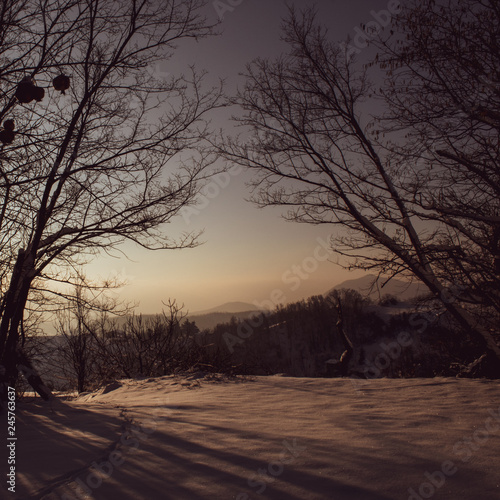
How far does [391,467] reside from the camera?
2115mm

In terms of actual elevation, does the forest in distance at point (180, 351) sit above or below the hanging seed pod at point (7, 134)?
below

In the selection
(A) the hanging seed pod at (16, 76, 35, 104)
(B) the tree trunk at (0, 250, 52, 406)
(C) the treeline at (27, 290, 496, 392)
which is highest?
(A) the hanging seed pod at (16, 76, 35, 104)

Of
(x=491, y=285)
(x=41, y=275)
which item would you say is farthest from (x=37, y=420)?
(x=491, y=285)

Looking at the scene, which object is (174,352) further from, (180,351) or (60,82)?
(60,82)

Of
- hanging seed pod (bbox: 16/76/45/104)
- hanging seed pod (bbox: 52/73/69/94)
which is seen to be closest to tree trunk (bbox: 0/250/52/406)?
hanging seed pod (bbox: 52/73/69/94)

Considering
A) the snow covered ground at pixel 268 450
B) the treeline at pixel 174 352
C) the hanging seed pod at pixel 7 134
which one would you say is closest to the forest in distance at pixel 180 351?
the treeline at pixel 174 352

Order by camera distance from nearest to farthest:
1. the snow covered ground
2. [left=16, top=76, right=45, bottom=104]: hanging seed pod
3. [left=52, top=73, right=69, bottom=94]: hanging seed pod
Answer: the snow covered ground, [left=16, top=76, right=45, bottom=104]: hanging seed pod, [left=52, top=73, right=69, bottom=94]: hanging seed pod

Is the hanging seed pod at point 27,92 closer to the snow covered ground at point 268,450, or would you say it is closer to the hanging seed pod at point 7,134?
the hanging seed pod at point 7,134

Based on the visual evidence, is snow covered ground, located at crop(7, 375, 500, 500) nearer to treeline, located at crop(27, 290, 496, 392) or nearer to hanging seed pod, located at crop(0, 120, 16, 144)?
treeline, located at crop(27, 290, 496, 392)

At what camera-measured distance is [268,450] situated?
96.2 inches

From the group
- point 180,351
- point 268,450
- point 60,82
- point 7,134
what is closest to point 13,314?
point 7,134

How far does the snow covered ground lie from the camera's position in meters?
1.90

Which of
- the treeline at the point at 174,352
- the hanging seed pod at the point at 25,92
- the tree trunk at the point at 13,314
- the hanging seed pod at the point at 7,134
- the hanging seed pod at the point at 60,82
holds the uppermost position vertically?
the hanging seed pod at the point at 60,82

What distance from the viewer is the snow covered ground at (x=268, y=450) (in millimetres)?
1901
